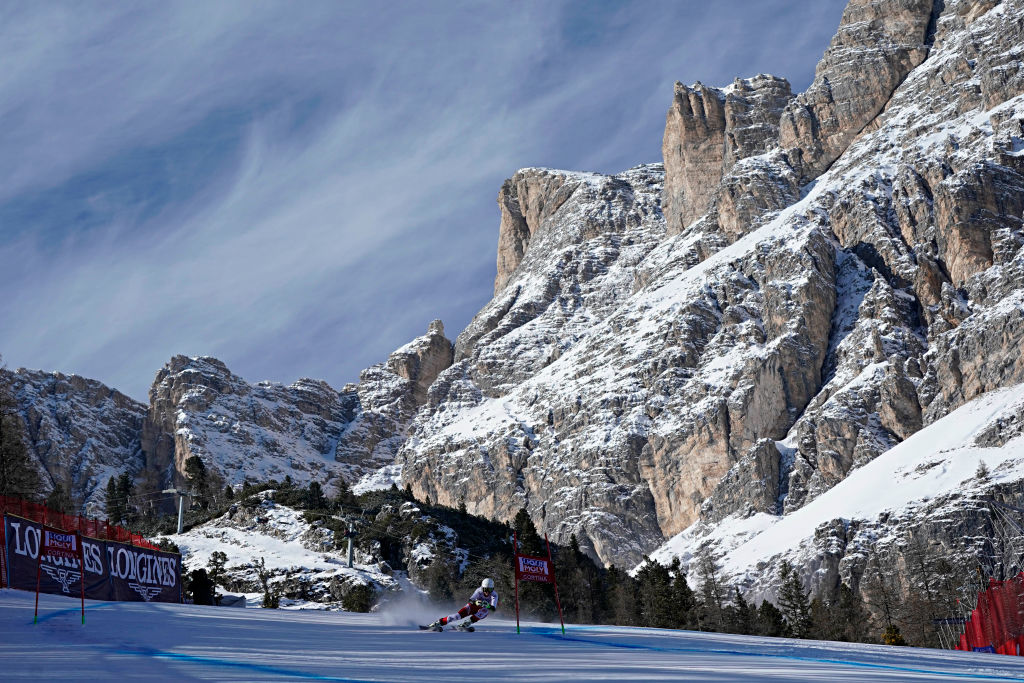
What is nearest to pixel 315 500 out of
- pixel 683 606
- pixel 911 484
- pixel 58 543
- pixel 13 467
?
pixel 13 467

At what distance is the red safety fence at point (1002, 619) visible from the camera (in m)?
32.1

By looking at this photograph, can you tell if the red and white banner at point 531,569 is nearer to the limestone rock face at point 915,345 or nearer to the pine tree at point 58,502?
the pine tree at point 58,502

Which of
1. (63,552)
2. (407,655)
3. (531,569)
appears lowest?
(407,655)

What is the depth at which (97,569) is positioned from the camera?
37.9 metres

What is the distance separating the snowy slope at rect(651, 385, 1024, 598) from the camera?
12731 cm

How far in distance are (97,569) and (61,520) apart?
7.47 m

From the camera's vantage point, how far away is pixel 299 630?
946 inches

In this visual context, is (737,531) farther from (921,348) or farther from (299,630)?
(299,630)

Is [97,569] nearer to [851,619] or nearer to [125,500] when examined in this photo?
[851,619]

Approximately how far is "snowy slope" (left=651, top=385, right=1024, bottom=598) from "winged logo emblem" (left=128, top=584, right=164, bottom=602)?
103144 mm

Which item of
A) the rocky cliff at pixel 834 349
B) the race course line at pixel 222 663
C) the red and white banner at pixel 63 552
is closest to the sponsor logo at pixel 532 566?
the red and white banner at pixel 63 552

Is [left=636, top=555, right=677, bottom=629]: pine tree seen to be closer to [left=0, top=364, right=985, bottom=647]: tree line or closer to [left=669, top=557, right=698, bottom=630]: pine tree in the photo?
[left=0, top=364, right=985, bottom=647]: tree line

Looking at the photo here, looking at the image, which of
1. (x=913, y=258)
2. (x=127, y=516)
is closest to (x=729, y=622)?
(x=127, y=516)

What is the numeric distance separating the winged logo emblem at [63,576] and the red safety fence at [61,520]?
355 centimetres
